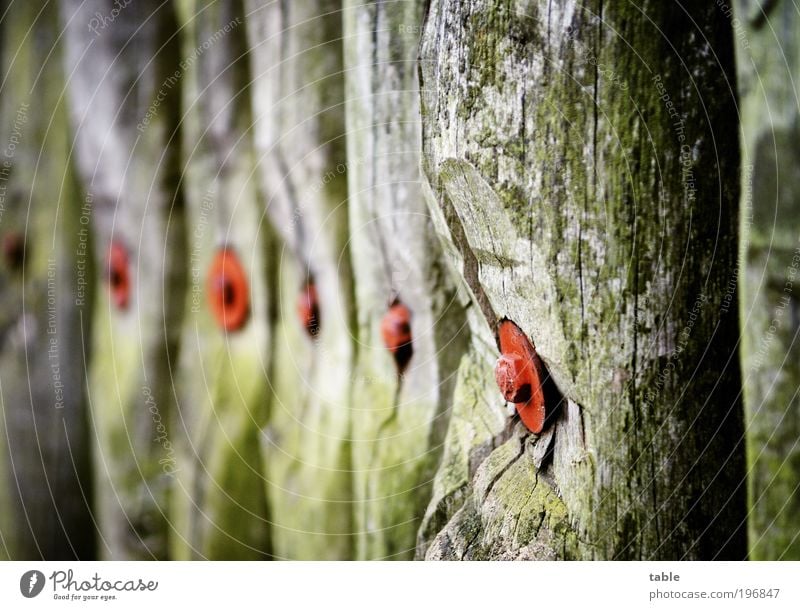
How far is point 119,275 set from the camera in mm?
791

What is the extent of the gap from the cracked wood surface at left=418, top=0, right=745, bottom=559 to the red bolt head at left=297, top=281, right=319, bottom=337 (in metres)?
0.24

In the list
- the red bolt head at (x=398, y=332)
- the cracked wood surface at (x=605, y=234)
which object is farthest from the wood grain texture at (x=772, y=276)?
the red bolt head at (x=398, y=332)

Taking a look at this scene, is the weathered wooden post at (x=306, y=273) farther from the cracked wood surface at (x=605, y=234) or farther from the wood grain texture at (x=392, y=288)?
the cracked wood surface at (x=605, y=234)

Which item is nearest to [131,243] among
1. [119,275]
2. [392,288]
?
[119,275]

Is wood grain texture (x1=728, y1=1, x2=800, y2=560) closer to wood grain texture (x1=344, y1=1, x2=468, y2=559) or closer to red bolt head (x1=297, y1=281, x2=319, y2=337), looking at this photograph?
wood grain texture (x1=344, y1=1, x2=468, y2=559)

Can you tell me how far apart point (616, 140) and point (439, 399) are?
39cm

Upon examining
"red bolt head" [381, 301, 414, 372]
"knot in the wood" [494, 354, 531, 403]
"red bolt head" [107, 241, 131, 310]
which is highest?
"red bolt head" [107, 241, 131, 310]

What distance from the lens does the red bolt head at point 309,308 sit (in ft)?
2.61

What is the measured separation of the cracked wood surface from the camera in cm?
54

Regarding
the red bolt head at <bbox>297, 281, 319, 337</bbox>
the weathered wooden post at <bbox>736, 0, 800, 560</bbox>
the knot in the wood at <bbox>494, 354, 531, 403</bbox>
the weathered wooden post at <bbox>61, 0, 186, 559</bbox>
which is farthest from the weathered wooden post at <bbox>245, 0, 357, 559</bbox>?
the weathered wooden post at <bbox>736, 0, 800, 560</bbox>

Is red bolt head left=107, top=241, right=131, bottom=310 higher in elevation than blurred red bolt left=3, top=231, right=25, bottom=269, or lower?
lower

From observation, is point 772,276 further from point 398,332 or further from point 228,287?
point 228,287

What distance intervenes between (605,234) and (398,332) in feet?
1.01

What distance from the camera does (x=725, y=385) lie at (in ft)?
2.01
